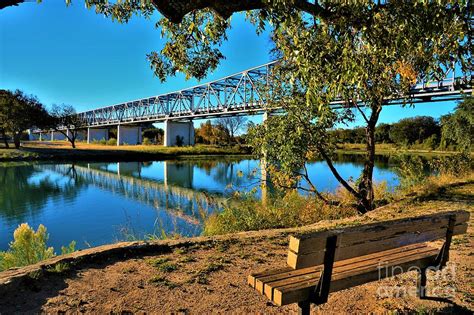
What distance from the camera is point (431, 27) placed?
2.98m

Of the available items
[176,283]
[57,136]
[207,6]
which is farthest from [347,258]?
[57,136]

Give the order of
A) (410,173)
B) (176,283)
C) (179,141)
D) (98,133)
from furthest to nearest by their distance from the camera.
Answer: (98,133) < (179,141) < (410,173) < (176,283)

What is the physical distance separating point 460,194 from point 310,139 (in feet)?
12.9

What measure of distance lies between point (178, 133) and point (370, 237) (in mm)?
54175

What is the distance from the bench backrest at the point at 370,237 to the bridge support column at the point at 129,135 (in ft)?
219

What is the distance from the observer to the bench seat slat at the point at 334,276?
1.91m

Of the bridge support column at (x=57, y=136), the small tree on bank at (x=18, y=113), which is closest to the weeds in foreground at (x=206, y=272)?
the small tree on bank at (x=18, y=113)

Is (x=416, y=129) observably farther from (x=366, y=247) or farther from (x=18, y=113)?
(x=366, y=247)

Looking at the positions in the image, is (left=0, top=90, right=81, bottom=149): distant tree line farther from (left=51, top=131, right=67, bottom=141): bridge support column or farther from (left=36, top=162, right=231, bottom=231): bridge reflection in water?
(left=51, top=131, right=67, bottom=141): bridge support column

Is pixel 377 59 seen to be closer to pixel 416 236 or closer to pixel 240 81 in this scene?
pixel 416 236

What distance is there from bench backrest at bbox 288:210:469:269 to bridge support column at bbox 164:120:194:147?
50846mm

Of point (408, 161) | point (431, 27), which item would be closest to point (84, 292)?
point (431, 27)

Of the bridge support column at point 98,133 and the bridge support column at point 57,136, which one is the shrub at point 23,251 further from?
the bridge support column at point 57,136

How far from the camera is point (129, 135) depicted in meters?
67.6
